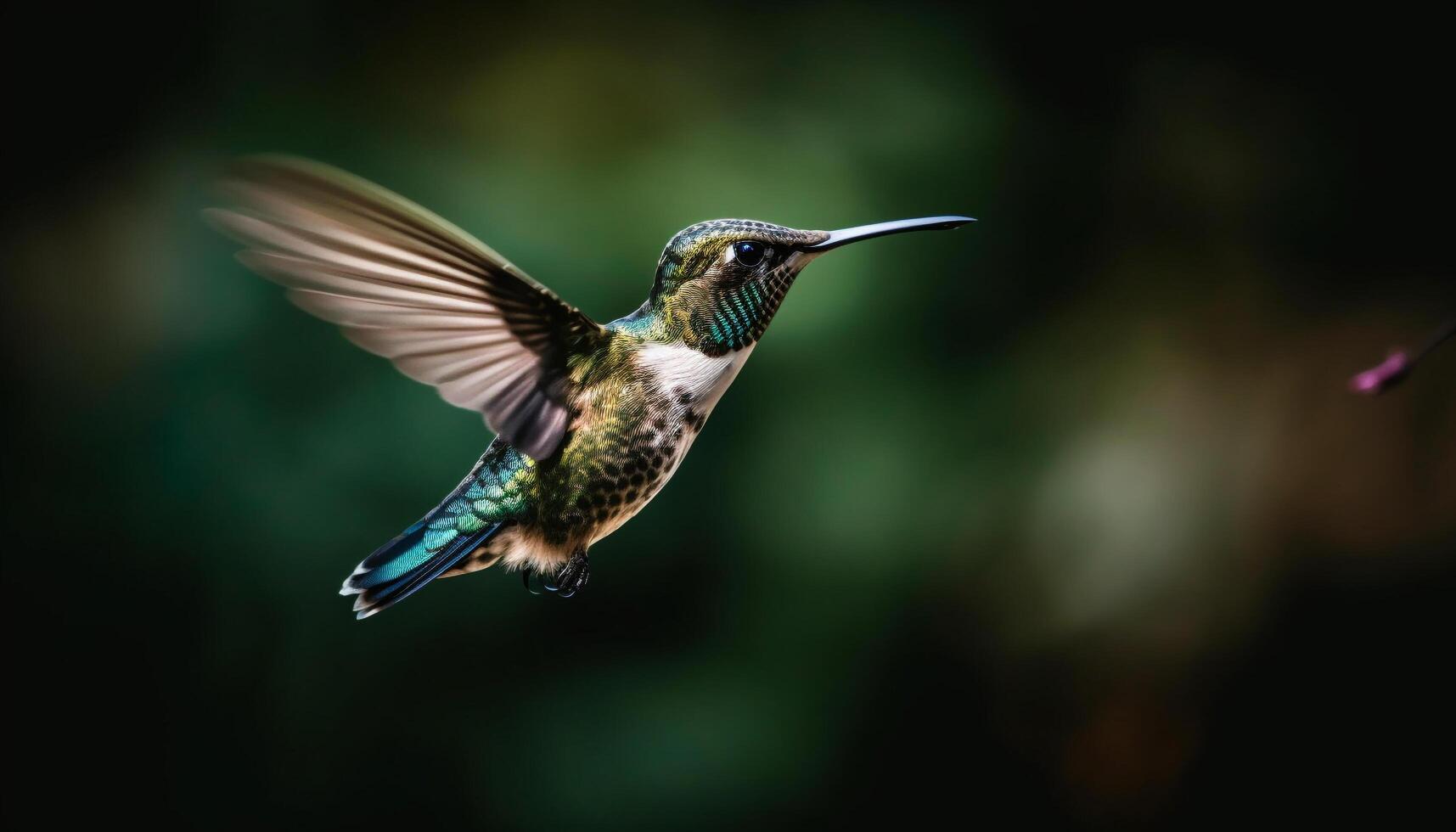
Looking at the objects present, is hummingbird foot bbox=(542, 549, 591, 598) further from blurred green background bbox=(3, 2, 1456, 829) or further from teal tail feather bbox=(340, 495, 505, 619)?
blurred green background bbox=(3, 2, 1456, 829)

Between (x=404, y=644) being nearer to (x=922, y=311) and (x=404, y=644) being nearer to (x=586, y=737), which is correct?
(x=586, y=737)

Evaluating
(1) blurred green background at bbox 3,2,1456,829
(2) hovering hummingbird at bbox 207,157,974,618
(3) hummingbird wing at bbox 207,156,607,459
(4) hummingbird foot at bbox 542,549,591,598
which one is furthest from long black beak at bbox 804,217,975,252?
(1) blurred green background at bbox 3,2,1456,829

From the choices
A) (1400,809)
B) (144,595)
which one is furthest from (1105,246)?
(144,595)

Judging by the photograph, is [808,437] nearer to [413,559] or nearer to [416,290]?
[413,559]

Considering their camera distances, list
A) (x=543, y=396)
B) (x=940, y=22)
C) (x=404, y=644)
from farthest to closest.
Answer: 1. (x=940, y=22)
2. (x=404, y=644)
3. (x=543, y=396)

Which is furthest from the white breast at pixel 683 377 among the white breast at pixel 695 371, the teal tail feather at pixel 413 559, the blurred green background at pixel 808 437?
the blurred green background at pixel 808 437

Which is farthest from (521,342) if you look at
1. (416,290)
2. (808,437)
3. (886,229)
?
(808,437)
